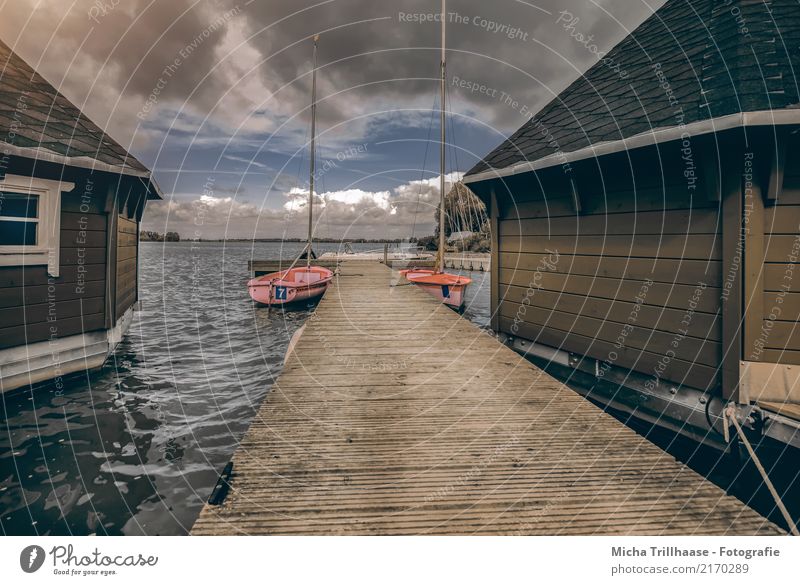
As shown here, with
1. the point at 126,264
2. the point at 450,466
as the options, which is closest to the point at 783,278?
the point at 450,466

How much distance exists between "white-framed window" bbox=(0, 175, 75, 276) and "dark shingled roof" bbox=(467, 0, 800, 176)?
308 inches

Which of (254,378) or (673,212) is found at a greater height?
(673,212)

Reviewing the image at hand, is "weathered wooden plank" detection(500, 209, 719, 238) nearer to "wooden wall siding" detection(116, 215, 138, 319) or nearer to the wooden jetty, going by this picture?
the wooden jetty

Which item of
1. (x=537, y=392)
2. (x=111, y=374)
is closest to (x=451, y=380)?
(x=537, y=392)

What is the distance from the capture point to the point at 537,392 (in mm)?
4348

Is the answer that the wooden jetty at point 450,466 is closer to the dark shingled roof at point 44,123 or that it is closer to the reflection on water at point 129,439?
the reflection on water at point 129,439

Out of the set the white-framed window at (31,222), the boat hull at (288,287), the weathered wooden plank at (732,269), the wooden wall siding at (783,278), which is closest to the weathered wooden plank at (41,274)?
the white-framed window at (31,222)

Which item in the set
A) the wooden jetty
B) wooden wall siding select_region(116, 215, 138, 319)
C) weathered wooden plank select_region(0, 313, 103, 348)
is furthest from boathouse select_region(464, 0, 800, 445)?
wooden wall siding select_region(116, 215, 138, 319)

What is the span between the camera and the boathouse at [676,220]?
412 cm

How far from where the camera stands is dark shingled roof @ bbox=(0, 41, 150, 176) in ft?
18.8

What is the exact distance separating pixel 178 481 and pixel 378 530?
3562 millimetres

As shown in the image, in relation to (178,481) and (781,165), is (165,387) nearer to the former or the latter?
(178,481)

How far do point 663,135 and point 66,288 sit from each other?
9.78 meters

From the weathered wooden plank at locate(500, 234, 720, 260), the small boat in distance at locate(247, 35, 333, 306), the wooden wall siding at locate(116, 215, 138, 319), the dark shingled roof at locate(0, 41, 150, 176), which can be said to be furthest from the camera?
the small boat in distance at locate(247, 35, 333, 306)
